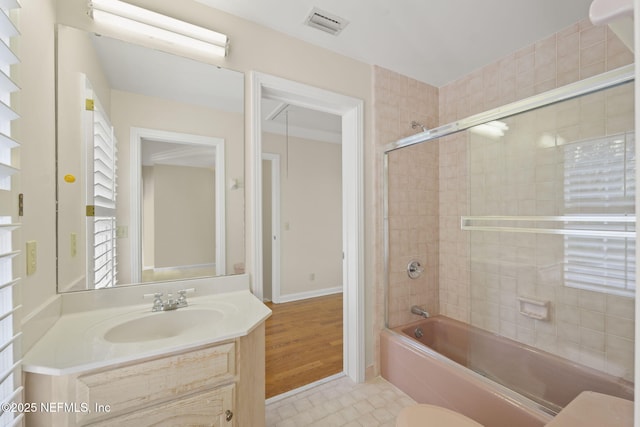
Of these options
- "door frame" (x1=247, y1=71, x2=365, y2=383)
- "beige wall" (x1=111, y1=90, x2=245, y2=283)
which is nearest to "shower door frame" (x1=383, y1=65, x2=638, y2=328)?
"door frame" (x1=247, y1=71, x2=365, y2=383)

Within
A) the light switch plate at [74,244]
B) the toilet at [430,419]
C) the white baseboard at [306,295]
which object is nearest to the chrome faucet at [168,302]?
the light switch plate at [74,244]

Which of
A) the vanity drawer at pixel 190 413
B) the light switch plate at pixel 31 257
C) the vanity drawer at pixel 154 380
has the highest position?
the light switch plate at pixel 31 257

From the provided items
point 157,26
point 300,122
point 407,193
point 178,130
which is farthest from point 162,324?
point 300,122

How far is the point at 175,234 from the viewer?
154cm

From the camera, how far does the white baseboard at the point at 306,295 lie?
3.81 m

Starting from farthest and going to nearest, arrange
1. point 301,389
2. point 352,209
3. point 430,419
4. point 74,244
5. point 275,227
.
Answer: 1. point 275,227
2. point 352,209
3. point 301,389
4. point 74,244
5. point 430,419

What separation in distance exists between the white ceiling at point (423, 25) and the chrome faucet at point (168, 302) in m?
1.63

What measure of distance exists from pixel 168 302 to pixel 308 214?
2.80 meters

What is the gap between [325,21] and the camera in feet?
5.51

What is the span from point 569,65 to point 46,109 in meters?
2.89

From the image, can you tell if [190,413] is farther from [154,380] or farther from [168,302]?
[168,302]

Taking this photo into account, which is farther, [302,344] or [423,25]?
[302,344]

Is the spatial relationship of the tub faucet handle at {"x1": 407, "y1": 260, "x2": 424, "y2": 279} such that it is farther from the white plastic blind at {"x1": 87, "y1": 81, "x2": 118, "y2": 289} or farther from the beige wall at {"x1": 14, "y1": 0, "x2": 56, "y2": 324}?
the beige wall at {"x1": 14, "y1": 0, "x2": 56, "y2": 324}

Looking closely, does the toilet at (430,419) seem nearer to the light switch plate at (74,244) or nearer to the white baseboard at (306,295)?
the light switch plate at (74,244)
